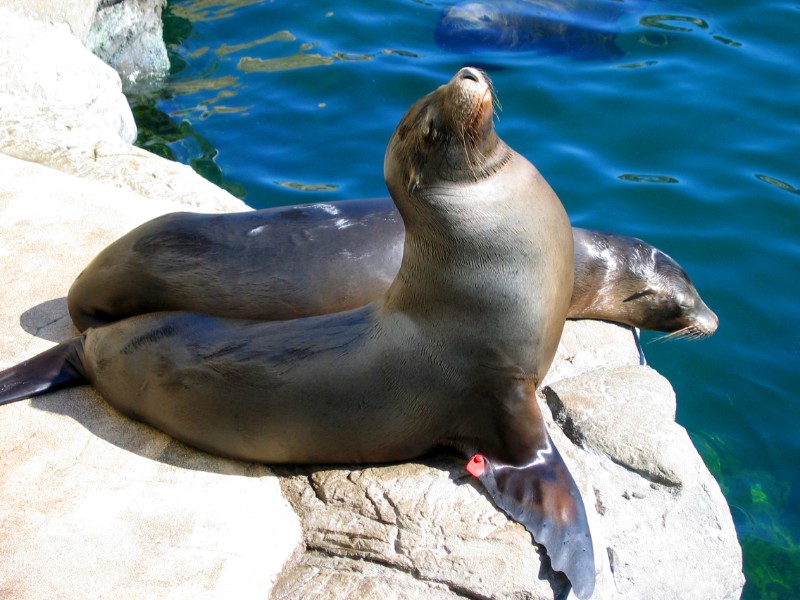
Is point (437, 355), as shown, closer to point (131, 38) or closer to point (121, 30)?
point (121, 30)

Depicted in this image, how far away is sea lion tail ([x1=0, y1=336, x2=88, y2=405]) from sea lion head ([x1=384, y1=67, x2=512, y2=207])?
182 cm

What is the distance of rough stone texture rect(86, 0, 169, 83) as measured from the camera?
31.6 feet

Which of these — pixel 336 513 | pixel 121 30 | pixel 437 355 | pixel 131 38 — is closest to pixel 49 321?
pixel 336 513

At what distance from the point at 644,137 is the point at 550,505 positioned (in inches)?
223

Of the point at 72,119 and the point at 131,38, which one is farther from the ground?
the point at 72,119

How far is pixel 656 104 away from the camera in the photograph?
914 cm

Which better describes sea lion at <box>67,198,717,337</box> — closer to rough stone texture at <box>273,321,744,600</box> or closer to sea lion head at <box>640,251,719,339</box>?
rough stone texture at <box>273,321,744,600</box>

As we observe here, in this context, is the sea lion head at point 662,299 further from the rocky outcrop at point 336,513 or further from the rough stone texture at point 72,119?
the rough stone texture at point 72,119

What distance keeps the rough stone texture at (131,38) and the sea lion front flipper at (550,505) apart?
7050 mm

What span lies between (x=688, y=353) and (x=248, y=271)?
3597 millimetres

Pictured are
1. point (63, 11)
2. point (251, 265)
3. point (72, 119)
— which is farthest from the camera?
point (63, 11)

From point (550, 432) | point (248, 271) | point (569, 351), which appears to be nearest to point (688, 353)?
point (569, 351)

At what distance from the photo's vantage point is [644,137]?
29.0ft

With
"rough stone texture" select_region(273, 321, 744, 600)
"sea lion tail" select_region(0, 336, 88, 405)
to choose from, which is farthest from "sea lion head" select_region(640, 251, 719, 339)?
"sea lion tail" select_region(0, 336, 88, 405)
